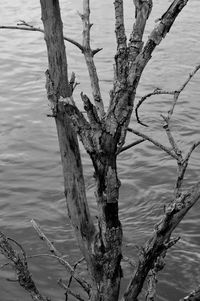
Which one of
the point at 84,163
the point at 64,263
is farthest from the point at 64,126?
the point at 84,163

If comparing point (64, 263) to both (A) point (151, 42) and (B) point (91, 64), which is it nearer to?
(B) point (91, 64)

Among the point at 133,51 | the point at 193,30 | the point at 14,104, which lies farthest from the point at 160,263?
the point at 193,30

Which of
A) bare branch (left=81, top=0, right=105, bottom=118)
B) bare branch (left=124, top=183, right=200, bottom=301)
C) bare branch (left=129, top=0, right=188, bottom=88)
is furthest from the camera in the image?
bare branch (left=81, top=0, right=105, bottom=118)

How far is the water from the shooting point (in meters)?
4.40

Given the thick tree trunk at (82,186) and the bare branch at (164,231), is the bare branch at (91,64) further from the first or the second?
the bare branch at (164,231)

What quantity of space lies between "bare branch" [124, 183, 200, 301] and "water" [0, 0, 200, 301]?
146cm

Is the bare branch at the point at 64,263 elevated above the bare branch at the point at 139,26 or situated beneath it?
situated beneath

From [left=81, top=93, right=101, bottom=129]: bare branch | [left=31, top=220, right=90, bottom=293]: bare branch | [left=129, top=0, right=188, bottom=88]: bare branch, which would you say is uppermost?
[left=129, top=0, right=188, bottom=88]: bare branch

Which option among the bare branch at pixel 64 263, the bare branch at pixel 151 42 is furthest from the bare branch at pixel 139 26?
the bare branch at pixel 64 263

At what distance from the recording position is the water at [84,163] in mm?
4402

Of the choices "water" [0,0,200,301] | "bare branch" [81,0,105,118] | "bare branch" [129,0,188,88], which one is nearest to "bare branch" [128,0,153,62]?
"bare branch" [129,0,188,88]

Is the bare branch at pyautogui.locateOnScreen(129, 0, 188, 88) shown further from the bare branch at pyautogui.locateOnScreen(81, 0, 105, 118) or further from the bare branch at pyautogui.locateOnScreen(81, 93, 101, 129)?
the bare branch at pyautogui.locateOnScreen(81, 0, 105, 118)

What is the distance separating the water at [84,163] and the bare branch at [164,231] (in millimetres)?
1459

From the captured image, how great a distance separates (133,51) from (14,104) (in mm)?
6659
